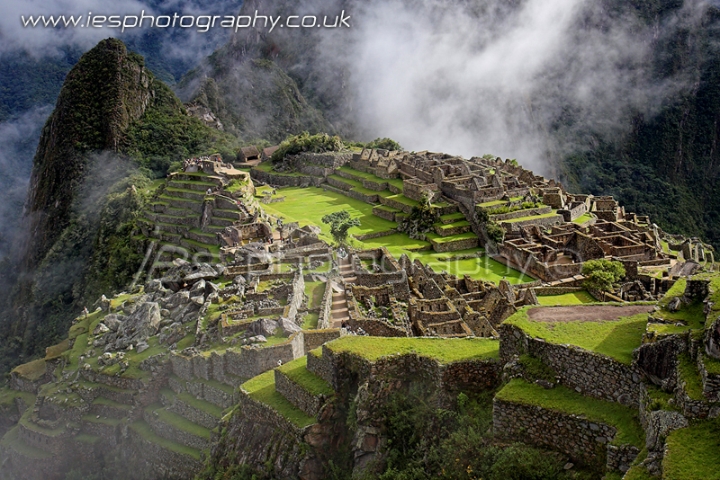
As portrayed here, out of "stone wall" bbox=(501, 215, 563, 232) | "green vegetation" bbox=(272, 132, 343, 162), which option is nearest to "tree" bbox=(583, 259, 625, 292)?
"stone wall" bbox=(501, 215, 563, 232)

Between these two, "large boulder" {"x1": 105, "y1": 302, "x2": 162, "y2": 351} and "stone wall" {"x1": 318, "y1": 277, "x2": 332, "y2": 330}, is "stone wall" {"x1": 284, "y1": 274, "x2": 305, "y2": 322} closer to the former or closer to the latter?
"stone wall" {"x1": 318, "y1": 277, "x2": 332, "y2": 330}

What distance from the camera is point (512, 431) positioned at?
374 inches

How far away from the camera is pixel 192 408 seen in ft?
58.0

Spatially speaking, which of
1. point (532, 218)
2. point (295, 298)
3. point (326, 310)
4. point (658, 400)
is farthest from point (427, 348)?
point (532, 218)

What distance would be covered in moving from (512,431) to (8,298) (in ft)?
203

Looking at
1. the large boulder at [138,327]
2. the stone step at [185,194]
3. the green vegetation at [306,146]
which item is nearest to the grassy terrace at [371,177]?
the green vegetation at [306,146]

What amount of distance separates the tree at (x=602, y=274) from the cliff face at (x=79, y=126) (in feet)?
162

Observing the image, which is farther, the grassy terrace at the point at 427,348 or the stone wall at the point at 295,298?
the stone wall at the point at 295,298

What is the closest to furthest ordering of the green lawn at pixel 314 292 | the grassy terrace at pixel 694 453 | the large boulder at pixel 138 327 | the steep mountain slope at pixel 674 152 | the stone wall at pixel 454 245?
the grassy terrace at pixel 694 453
the green lawn at pixel 314 292
the large boulder at pixel 138 327
the stone wall at pixel 454 245
the steep mountain slope at pixel 674 152

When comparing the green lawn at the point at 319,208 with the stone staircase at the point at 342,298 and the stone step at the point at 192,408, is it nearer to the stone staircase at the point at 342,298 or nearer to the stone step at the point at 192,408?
the stone staircase at the point at 342,298

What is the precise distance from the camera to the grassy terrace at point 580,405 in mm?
8461

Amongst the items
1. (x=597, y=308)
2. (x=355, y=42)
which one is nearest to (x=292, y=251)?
(x=597, y=308)

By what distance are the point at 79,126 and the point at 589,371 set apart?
265 feet

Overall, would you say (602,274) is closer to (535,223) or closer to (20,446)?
(535,223)
